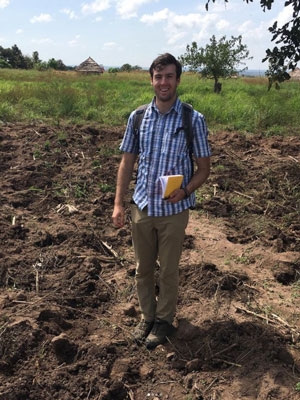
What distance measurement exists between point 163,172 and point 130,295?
4.72 ft

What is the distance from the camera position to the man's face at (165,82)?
97.5 inches

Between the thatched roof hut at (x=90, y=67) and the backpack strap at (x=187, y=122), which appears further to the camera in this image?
the thatched roof hut at (x=90, y=67)

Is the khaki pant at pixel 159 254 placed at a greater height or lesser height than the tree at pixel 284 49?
lesser

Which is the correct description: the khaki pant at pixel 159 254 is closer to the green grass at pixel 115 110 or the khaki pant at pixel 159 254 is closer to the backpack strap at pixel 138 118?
the backpack strap at pixel 138 118

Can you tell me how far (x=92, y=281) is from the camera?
147 inches

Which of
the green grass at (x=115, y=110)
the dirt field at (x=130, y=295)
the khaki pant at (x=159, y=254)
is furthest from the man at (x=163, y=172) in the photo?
the green grass at (x=115, y=110)

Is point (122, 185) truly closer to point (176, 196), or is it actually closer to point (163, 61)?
point (176, 196)

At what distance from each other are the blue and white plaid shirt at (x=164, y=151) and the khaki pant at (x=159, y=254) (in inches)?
3.3

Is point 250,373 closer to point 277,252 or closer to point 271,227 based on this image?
point 277,252

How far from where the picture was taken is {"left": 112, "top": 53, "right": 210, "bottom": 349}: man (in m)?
2.55

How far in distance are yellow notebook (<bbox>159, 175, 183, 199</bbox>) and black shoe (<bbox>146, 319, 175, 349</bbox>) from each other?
1039mm

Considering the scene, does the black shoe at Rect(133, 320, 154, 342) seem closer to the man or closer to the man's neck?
the man

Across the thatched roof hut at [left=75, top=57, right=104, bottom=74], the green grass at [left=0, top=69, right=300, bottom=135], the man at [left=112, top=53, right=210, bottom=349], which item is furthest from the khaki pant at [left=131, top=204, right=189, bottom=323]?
the thatched roof hut at [left=75, top=57, right=104, bottom=74]

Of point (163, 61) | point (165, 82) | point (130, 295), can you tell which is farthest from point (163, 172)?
point (130, 295)
